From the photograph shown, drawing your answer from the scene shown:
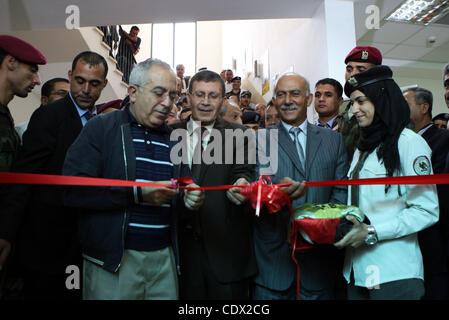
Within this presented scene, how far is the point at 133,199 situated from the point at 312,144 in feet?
3.96

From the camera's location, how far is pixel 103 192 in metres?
1.56

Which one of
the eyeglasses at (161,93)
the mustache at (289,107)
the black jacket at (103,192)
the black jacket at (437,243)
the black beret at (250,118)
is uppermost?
the black beret at (250,118)

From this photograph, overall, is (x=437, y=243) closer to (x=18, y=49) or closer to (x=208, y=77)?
(x=208, y=77)

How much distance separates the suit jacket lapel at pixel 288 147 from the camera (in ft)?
6.66

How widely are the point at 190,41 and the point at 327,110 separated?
15.6m

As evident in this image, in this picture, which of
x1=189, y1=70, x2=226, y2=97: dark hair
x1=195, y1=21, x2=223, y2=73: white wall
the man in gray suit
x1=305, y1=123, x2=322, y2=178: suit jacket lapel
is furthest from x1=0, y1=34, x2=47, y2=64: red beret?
x1=195, y1=21, x2=223, y2=73: white wall

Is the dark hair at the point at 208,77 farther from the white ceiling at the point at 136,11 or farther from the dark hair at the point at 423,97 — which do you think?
the white ceiling at the point at 136,11

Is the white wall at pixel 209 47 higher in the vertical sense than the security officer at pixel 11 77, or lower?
higher

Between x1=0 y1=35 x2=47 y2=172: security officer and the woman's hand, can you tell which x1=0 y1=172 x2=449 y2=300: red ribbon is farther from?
x1=0 y1=35 x2=47 y2=172: security officer

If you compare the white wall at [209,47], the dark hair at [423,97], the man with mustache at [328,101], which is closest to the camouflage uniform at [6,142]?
the man with mustache at [328,101]

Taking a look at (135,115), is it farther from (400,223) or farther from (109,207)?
(400,223)

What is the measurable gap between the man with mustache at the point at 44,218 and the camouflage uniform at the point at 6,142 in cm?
9

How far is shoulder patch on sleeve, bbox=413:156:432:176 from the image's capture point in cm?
164

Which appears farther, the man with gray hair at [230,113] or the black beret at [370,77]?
the man with gray hair at [230,113]
